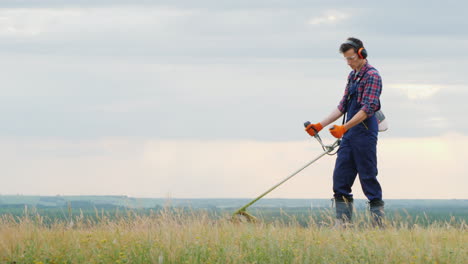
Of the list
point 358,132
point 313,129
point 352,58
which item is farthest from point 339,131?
point 352,58

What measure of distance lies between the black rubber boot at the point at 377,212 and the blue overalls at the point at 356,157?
0.07 meters

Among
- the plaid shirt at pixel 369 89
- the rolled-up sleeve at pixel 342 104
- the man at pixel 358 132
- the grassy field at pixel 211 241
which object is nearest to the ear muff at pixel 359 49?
the man at pixel 358 132

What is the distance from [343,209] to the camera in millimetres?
9852

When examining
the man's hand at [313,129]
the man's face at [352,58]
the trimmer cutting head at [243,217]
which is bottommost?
the trimmer cutting head at [243,217]

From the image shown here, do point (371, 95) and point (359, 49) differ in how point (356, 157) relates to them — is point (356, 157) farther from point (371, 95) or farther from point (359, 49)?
point (359, 49)

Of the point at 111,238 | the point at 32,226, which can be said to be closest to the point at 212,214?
the point at 111,238

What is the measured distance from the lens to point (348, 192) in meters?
9.87

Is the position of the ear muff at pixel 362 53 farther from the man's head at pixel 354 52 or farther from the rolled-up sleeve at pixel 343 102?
the rolled-up sleeve at pixel 343 102

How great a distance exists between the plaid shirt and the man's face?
9 cm

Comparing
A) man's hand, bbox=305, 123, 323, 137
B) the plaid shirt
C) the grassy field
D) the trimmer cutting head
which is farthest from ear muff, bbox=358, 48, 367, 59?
the trimmer cutting head

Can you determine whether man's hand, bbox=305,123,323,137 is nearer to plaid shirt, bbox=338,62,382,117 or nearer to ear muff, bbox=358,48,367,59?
plaid shirt, bbox=338,62,382,117

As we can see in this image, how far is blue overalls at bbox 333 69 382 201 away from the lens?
9398mm

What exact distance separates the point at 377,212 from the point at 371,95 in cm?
150

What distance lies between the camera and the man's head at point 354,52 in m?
9.43
